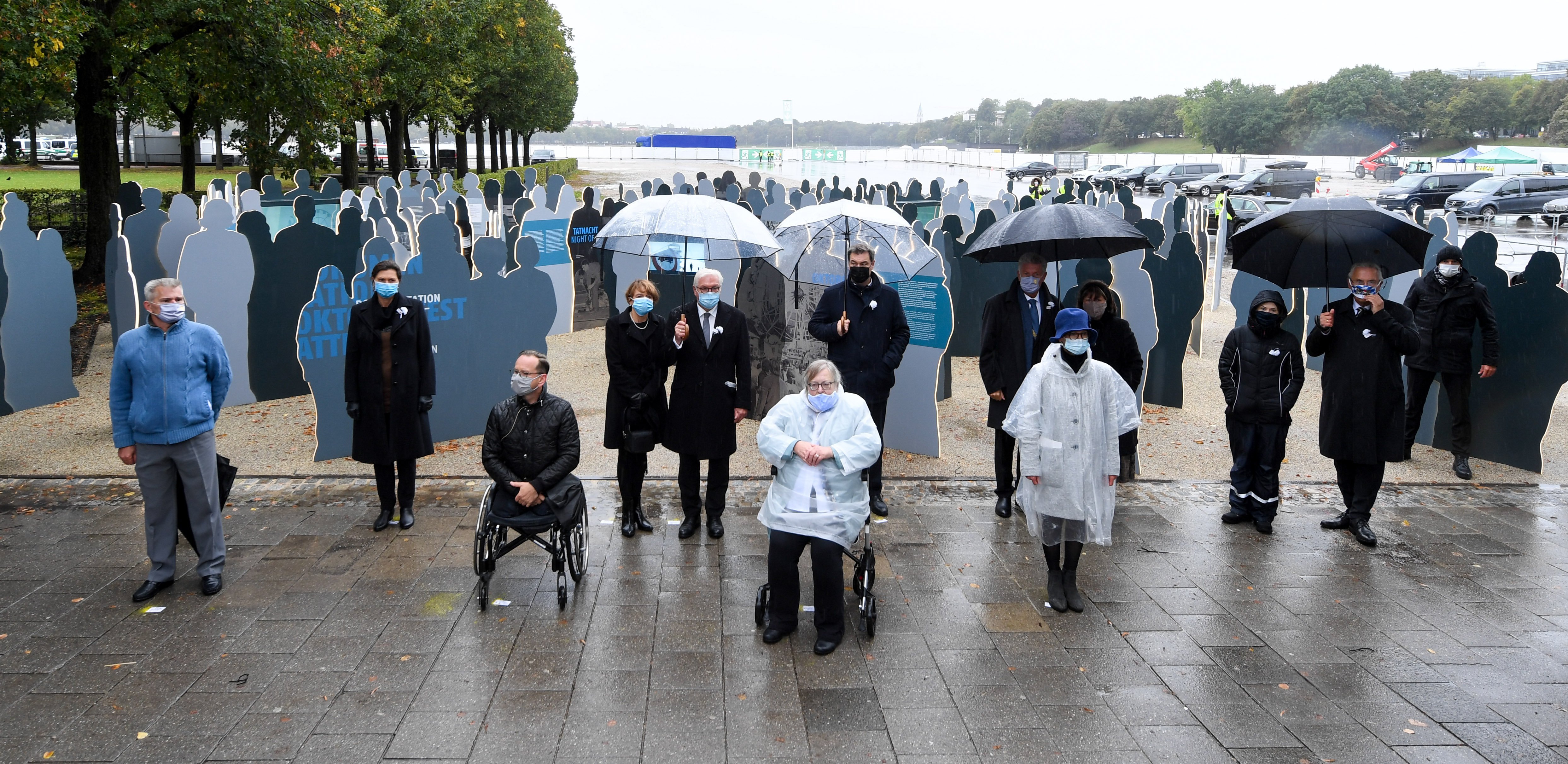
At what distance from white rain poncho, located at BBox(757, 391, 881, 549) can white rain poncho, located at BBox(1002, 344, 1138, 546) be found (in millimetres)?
860

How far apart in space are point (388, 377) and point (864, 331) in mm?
2835

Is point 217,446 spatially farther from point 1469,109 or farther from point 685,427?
point 1469,109

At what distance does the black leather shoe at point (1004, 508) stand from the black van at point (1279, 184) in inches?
1494

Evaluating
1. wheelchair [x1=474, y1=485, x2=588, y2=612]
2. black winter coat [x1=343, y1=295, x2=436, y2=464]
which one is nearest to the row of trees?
black winter coat [x1=343, y1=295, x2=436, y2=464]

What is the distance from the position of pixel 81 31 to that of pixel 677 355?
1082 cm

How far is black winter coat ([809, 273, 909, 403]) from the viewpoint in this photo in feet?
22.1

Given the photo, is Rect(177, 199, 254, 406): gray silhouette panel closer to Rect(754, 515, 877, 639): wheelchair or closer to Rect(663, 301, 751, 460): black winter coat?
Rect(663, 301, 751, 460): black winter coat

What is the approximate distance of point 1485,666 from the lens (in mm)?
4793

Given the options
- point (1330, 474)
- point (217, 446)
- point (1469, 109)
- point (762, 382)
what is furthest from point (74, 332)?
point (1469, 109)

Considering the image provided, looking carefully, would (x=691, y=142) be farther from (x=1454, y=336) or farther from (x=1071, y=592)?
A: (x=1071, y=592)

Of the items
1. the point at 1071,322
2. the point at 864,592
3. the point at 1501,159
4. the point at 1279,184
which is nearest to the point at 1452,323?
the point at 1071,322

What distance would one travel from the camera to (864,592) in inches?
195

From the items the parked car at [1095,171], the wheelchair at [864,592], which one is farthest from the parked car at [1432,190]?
the wheelchair at [864,592]

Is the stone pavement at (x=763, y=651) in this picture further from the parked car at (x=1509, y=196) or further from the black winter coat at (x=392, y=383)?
the parked car at (x=1509, y=196)
